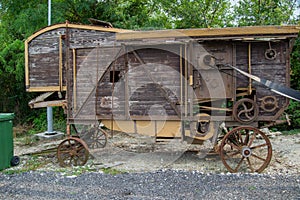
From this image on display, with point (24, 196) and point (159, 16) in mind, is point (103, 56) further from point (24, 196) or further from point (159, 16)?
point (159, 16)

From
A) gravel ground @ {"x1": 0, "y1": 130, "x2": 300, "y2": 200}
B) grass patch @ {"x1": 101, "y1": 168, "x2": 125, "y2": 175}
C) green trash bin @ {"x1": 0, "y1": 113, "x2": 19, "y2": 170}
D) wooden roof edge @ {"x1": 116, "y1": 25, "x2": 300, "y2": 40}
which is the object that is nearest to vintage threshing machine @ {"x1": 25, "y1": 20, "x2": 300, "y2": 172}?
wooden roof edge @ {"x1": 116, "y1": 25, "x2": 300, "y2": 40}

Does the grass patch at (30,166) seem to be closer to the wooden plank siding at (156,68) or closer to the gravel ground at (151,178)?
the gravel ground at (151,178)

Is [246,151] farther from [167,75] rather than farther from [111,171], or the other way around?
[111,171]

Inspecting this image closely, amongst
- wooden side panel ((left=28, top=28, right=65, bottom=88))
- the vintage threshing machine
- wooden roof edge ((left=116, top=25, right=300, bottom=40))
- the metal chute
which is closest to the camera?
the metal chute

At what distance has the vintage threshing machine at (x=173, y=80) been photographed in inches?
261

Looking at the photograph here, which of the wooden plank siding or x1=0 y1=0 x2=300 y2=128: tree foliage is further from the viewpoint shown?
x1=0 y1=0 x2=300 y2=128: tree foliage

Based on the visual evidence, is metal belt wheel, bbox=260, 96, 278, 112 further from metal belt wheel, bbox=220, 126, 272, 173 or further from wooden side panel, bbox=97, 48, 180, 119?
wooden side panel, bbox=97, 48, 180, 119

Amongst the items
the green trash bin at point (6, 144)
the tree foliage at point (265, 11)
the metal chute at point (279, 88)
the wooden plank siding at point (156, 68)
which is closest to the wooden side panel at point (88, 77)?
the wooden plank siding at point (156, 68)

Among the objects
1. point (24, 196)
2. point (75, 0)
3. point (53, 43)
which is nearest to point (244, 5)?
point (75, 0)

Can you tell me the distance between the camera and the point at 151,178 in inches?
239

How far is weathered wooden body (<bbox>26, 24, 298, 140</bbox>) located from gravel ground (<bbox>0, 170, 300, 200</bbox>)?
126cm

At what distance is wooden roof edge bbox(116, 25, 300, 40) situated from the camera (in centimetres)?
628

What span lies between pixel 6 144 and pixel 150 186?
364 cm

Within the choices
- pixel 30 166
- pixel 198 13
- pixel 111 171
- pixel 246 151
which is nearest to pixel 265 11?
pixel 198 13
